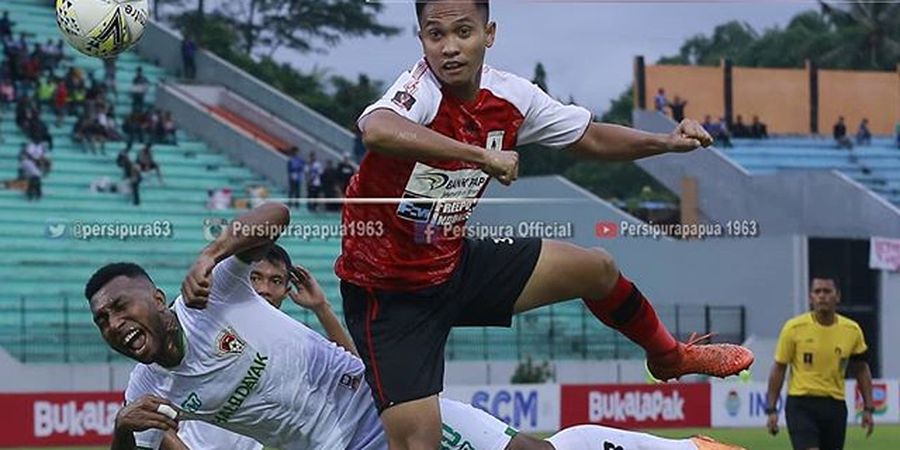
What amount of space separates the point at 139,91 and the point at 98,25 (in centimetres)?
1450

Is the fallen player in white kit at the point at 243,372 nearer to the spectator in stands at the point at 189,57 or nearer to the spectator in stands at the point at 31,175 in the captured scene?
the spectator in stands at the point at 189,57

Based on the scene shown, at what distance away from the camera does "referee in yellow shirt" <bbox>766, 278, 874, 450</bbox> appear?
13500 millimetres

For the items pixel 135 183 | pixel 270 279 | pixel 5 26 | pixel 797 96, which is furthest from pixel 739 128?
pixel 270 279

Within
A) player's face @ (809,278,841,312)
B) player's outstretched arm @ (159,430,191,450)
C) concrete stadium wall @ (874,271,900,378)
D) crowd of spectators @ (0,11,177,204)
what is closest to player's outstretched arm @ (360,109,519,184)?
player's outstretched arm @ (159,430,191,450)

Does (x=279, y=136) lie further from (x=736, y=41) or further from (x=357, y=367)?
(x=357, y=367)

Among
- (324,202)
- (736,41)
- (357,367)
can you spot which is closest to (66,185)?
(324,202)

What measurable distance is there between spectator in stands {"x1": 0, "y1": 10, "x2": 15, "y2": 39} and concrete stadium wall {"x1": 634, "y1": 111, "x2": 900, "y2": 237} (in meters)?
8.23

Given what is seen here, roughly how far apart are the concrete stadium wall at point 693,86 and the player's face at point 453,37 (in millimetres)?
14173

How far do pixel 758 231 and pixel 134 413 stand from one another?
17585mm

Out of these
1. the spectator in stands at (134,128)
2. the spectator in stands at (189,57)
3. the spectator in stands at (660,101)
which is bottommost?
the spectator in stands at (134,128)

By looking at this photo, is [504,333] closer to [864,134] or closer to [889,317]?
[864,134]

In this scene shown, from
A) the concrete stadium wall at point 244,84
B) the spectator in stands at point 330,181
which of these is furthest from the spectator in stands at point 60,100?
the spectator in stands at point 330,181

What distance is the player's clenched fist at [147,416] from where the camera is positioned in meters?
6.29

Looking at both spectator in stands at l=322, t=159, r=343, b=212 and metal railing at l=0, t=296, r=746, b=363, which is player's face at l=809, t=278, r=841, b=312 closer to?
spectator in stands at l=322, t=159, r=343, b=212
